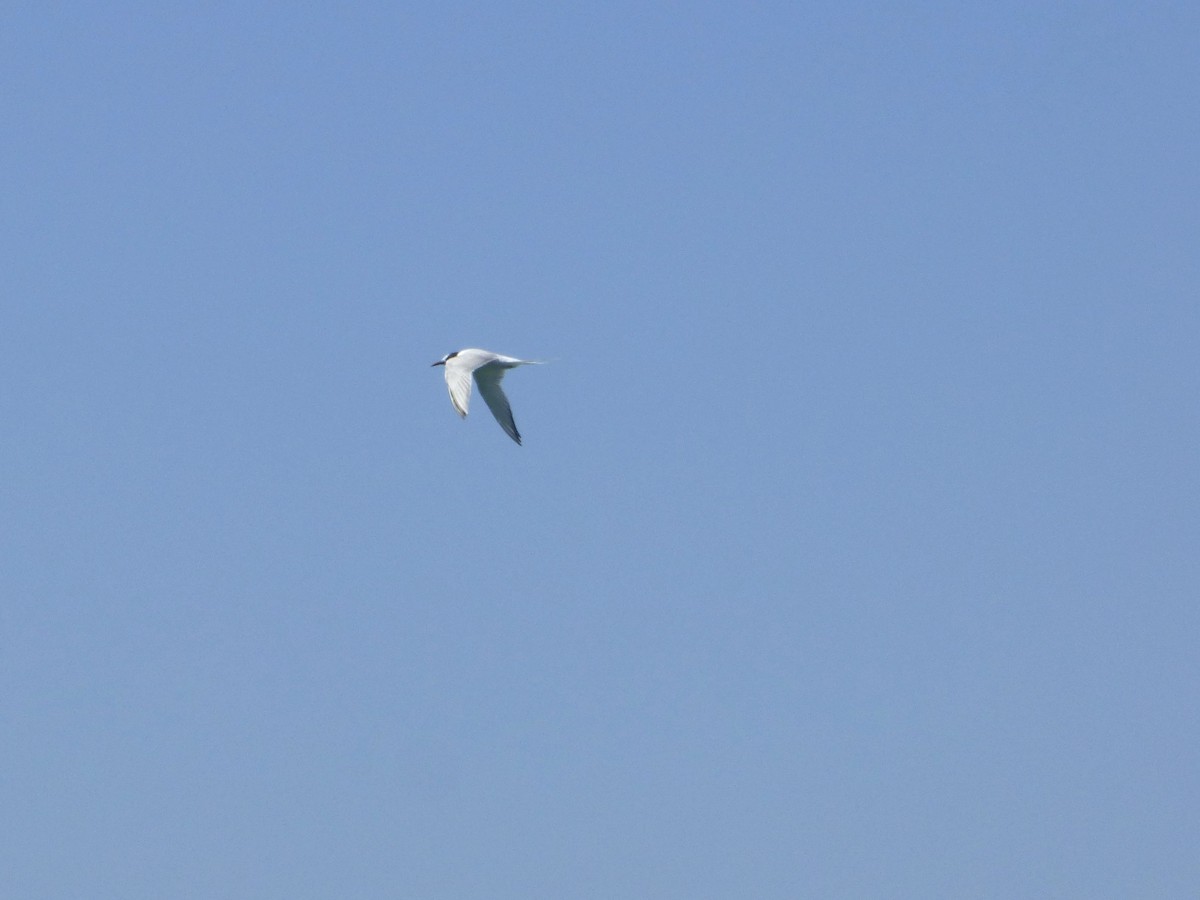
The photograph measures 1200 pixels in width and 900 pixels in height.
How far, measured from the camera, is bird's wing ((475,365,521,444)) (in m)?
63.7

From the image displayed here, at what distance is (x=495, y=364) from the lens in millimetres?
62969

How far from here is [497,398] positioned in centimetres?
6406

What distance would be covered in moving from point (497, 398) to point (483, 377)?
0.70 meters

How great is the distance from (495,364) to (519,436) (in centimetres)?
210

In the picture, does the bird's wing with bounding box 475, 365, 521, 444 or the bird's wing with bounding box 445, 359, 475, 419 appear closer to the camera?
the bird's wing with bounding box 445, 359, 475, 419

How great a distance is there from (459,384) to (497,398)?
2.34 m

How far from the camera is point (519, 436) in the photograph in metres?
63.9

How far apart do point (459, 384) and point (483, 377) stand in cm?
193

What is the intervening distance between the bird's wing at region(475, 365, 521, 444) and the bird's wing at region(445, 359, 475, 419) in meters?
1.12

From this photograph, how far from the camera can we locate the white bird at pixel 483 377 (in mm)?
61625

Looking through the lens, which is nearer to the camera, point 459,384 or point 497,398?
point 459,384

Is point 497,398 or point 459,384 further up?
point 497,398

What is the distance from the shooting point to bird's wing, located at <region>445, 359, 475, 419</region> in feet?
200

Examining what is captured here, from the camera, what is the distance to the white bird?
61625mm
